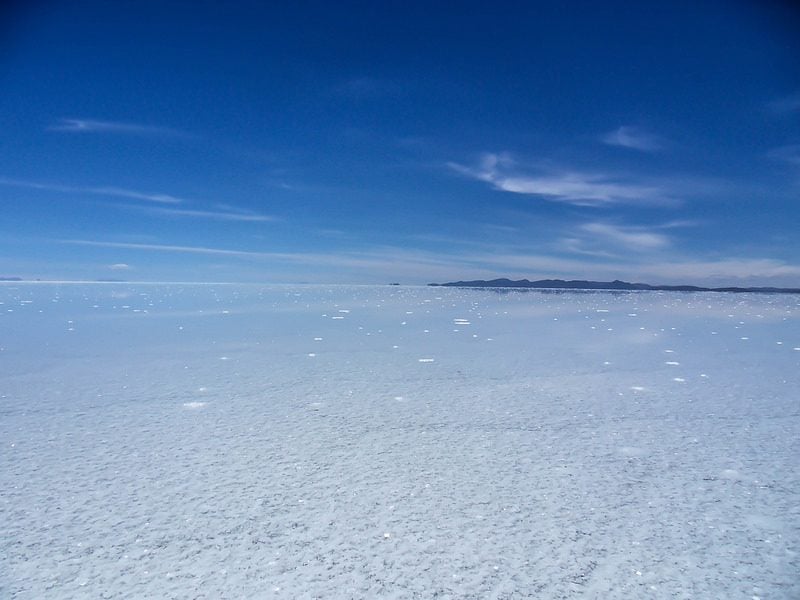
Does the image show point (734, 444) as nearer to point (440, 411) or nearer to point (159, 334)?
point (440, 411)

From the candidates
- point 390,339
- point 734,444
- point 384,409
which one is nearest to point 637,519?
point 734,444

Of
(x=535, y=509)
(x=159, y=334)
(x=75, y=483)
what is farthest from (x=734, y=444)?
(x=159, y=334)

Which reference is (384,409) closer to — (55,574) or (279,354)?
(55,574)

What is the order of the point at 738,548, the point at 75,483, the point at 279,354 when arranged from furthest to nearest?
1. the point at 279,354
2. the point at 75,483
3. the point at 738,548

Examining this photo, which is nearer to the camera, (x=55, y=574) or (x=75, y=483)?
(x=55, y=574)

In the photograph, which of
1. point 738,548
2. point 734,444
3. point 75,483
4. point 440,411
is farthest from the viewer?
point 440,411

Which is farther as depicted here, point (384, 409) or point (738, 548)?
point (384, 409)
